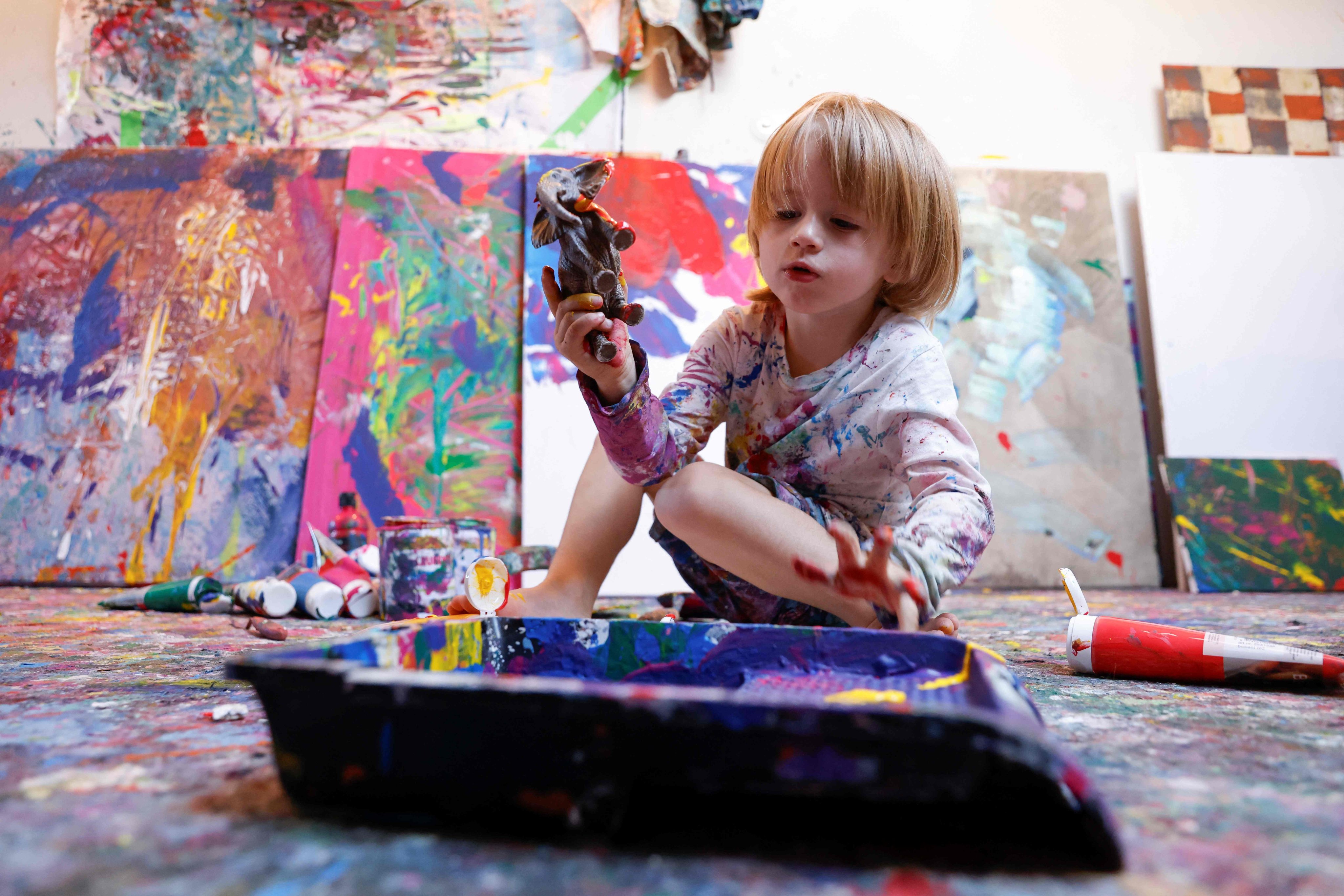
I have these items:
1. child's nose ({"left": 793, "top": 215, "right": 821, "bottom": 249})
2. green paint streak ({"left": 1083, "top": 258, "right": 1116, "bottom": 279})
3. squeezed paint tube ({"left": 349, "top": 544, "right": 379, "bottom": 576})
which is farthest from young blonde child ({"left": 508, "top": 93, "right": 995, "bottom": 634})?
green paint streak ({"left": 1083, "top": 258, "right": 1116, "bottom": 279})

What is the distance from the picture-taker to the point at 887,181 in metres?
0.98

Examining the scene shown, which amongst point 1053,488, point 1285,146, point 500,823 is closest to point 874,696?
point 500,823

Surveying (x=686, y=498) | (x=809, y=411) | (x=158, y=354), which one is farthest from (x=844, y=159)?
(x=158, y=354)

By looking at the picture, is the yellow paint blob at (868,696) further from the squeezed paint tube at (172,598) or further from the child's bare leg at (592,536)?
the squeezed paint tube at (172,598)

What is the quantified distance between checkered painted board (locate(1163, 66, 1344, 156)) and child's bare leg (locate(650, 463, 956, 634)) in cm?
249

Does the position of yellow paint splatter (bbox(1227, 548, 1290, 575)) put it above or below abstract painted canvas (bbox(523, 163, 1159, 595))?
below

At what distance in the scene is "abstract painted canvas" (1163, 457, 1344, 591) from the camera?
226cm

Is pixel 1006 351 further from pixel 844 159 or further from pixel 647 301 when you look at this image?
pixel 844 159

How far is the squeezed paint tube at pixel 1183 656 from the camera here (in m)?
0.81

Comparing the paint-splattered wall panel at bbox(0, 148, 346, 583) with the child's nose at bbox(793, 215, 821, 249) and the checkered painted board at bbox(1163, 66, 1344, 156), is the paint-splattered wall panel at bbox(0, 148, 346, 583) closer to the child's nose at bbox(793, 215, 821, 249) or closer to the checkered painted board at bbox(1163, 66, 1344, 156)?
the child's nose at bbox(793, 215, 821, 249)

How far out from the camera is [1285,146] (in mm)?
2645

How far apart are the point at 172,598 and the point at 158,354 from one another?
1.01 m

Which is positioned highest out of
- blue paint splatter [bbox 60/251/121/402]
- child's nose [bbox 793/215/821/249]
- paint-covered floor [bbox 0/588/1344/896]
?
blue paint splatter [bbox 60/251/121/402]

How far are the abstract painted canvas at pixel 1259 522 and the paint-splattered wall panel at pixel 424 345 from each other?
1895mm
